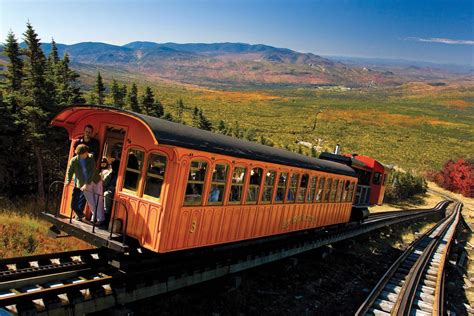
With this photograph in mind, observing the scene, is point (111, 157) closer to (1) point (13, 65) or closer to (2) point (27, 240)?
(2) point (27, 240)

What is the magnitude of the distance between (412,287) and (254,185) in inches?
261

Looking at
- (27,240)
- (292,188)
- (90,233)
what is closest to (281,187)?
(292,188)

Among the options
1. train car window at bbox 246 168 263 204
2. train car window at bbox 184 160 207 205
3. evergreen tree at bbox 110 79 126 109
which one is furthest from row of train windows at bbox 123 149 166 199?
evergreen tree at bbox 110 79 126 109

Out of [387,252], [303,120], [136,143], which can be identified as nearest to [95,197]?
[136,143]

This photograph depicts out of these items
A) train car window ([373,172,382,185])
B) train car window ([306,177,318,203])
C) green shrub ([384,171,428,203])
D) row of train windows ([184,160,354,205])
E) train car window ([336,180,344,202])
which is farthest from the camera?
green shrub ([384,171,428,203])

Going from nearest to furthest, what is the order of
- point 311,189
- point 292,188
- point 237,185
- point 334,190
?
1. point 237,185
2. point 292,188
3. point 311,189
4. point 334,190

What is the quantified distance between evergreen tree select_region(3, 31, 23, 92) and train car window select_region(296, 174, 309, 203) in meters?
19.9

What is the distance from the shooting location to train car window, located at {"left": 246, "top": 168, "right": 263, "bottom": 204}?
447 inches

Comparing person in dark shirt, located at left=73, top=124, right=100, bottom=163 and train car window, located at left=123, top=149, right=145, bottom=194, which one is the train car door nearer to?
person in dark shirt, located at left=73, top=124, right=100, bottom=163

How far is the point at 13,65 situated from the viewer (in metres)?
26.1

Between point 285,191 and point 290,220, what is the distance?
4.18 ft

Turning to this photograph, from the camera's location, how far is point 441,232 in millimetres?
26891

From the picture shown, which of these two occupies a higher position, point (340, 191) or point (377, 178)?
point (340, 191)

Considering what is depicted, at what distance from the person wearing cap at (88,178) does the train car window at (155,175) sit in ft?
3.54
